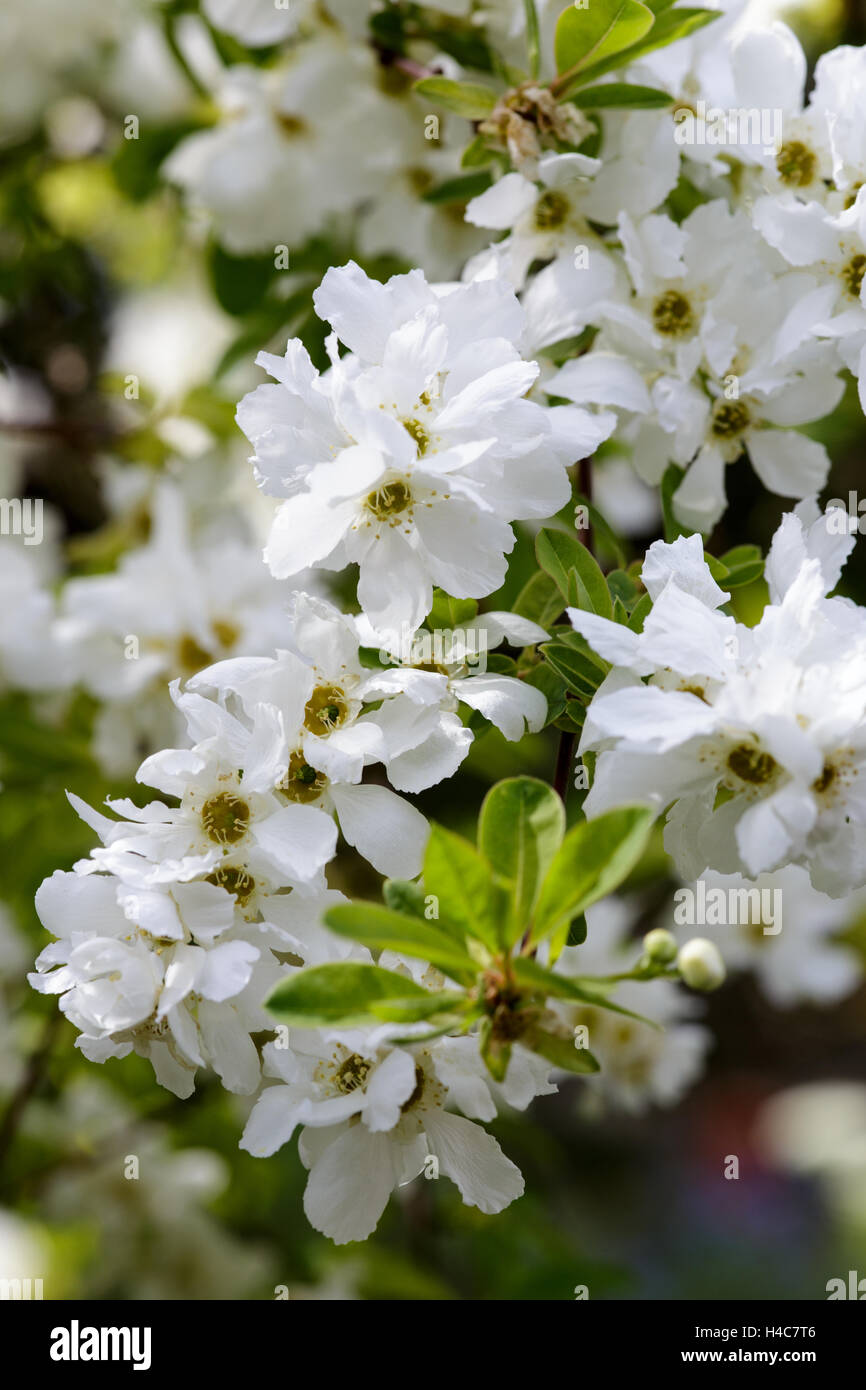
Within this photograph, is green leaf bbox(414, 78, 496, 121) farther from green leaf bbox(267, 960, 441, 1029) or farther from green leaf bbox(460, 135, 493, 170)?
green leaf bbox(267, 960, 441, 1029)

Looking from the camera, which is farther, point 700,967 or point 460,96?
point 460,96

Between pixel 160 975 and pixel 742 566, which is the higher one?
pixel 742 566

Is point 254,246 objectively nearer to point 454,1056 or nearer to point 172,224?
point 172,224

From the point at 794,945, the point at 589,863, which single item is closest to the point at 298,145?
the point at 589,863

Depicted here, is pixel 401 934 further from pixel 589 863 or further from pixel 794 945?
pixel 794 945

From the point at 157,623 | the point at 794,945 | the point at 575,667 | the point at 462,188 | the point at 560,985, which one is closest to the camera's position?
the point at 560,985

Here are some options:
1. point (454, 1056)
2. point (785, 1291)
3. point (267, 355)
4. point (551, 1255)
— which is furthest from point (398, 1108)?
point (785, 1291)

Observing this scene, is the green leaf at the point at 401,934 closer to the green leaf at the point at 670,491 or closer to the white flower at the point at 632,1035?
the green leaf at the point at 670,491
